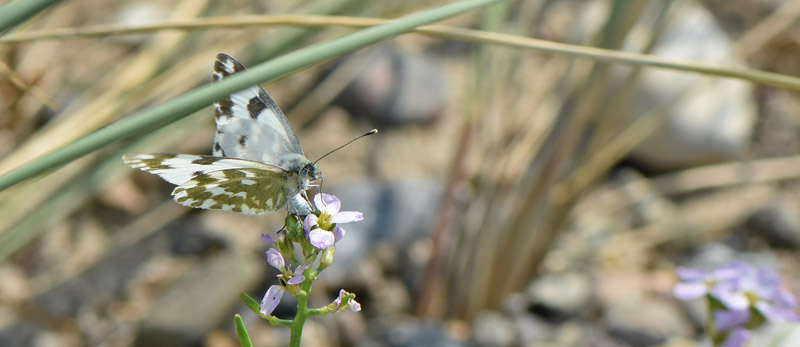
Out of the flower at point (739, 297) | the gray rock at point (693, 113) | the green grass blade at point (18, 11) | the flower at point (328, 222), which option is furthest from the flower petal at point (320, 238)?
the gray rock at point (693, 113)

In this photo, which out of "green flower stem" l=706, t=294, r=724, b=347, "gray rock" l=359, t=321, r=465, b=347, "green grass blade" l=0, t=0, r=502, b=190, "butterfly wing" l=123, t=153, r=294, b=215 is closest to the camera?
"green grass blade" l=0, t=0, r=502, b=190

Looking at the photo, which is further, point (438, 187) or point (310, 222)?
point (438, 187)

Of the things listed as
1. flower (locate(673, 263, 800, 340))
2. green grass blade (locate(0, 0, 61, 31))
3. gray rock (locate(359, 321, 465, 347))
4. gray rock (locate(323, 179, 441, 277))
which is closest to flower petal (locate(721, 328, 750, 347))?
flower (locate(673, 263, 800, 340))

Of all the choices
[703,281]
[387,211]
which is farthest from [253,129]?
[387,211]

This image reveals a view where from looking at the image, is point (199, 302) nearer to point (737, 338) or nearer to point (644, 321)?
point (644, 321)

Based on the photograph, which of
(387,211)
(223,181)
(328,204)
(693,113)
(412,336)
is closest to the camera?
(328,204)

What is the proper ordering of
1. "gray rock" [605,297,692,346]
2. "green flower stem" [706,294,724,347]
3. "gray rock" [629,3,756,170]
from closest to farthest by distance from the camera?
"green flower stem" [706,294,724,347]
"gray rock" [605,297,692,346]
"gray rock" [629,3,756,170]

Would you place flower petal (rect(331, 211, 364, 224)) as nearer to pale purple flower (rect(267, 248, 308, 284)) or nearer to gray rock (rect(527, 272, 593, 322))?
pale purple flower (rect(267, 248, 308, 284))
